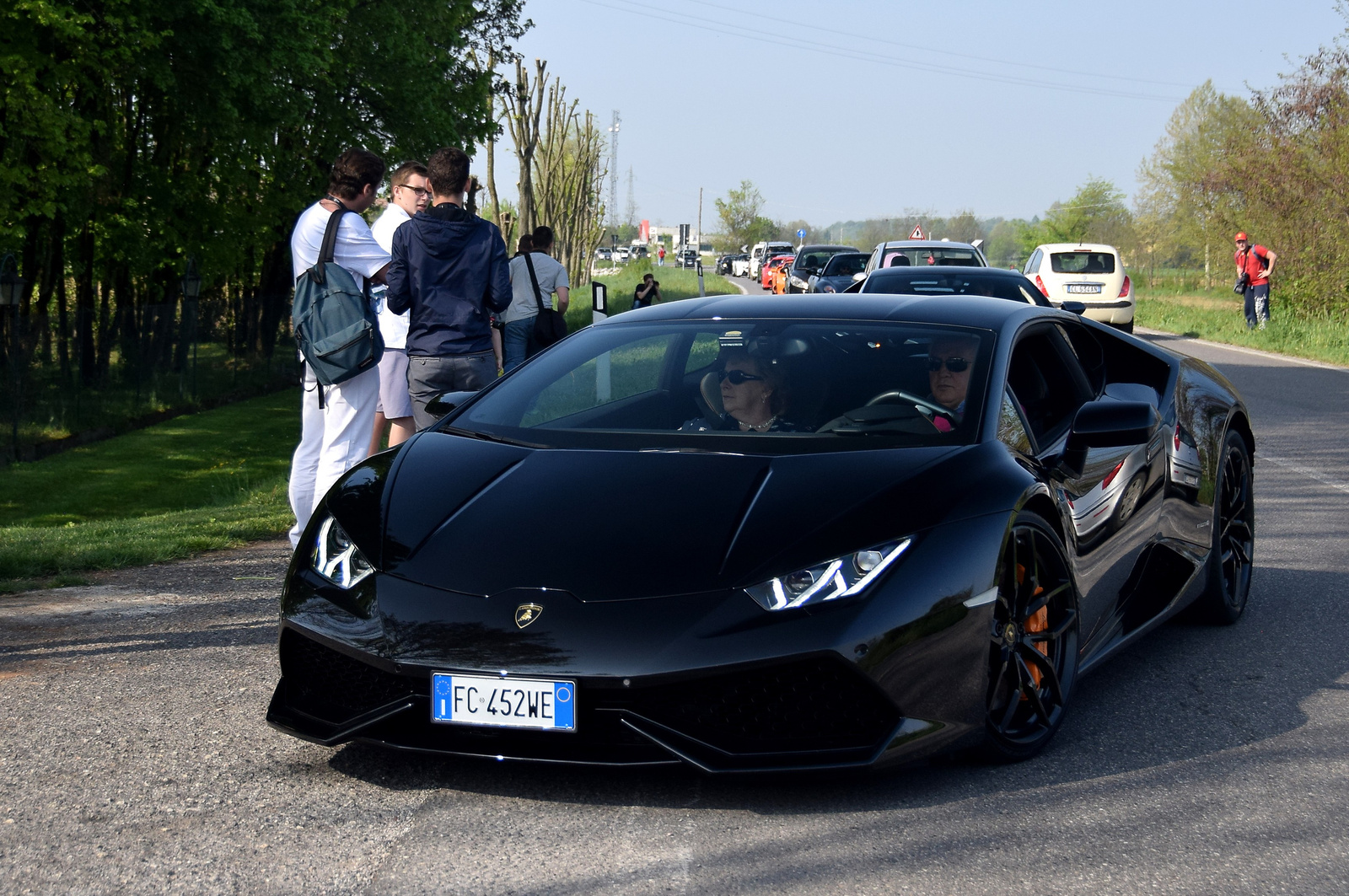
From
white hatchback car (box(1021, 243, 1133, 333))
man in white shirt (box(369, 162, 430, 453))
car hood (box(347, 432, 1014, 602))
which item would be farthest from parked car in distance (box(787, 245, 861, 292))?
car hood (box(347, 432, 1014, 602))

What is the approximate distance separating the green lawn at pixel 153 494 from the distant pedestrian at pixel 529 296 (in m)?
2.30

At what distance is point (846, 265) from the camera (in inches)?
1193

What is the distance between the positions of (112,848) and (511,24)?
34.5 m

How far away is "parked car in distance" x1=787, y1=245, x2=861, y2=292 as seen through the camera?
36.5 meters

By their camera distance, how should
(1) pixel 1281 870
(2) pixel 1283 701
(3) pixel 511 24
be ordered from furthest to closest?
1. (3) pixel 511 24
2. (2) pixel 1283 701
3. (1) pixel 1281 870

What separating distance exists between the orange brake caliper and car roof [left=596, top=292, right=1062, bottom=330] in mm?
998

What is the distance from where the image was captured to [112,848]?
3369mm

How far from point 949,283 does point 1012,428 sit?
7372 mm

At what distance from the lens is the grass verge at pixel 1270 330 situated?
2453 cm

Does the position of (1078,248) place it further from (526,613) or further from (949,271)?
Result: (526,613)

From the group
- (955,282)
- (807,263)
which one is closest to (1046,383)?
(955,282)

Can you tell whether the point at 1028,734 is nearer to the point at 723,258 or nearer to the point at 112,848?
the point at 112,848

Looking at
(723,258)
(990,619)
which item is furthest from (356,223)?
(723,258)

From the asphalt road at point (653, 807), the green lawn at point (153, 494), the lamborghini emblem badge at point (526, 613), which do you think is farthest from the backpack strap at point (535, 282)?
the lamborghini emblem badge at point (526, 613)
